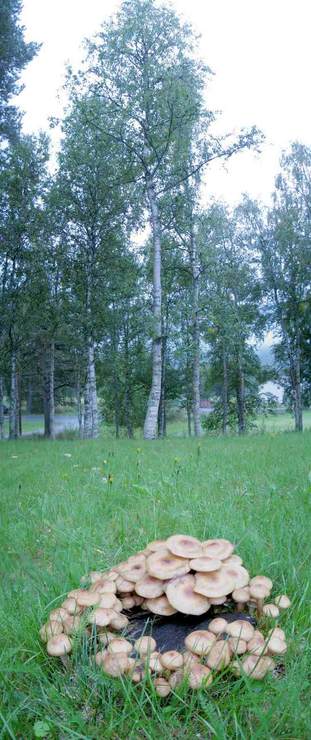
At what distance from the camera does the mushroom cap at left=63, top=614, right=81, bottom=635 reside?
1.99 metres

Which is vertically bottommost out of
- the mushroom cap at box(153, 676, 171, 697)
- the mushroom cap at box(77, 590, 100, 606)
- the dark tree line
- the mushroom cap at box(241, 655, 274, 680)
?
the mushroom cap at box(153, 676, 171, 697)

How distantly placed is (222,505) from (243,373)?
990 inches

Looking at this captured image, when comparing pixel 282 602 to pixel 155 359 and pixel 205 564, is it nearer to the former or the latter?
pixel 205 564

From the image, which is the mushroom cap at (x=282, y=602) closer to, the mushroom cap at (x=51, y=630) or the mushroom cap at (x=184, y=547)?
the mushroom cap at (x=184, y=547)

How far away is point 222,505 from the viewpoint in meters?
3.97

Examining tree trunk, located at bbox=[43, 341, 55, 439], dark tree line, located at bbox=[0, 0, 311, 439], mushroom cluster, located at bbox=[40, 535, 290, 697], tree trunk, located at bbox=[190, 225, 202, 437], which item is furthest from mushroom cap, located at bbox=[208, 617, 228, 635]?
tree trunk, located at bbox=[43, 341, 55, 439]

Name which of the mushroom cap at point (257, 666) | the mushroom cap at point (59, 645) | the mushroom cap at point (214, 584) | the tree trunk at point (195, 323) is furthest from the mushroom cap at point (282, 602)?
the tree trunk at point (195, 323)

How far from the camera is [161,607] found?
2104 mm

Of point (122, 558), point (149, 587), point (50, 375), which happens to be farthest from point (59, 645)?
point (50, 375)

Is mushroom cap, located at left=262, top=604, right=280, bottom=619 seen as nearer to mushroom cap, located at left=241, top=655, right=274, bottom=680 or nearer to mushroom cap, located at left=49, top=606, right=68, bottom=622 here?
mushroom cap, located at left=241, top=655, right=274, bottom=680

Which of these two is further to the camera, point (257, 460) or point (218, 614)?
point (257, 460)

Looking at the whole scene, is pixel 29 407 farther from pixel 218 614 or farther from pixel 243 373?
pixel 218 614

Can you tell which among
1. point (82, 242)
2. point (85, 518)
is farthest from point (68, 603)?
point (82, 242)

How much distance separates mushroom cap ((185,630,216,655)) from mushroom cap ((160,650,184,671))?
7 cm
